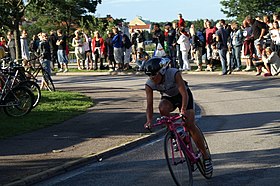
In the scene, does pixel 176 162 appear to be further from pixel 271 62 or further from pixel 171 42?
pixel 171 42

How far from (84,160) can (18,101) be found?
503 centimetres

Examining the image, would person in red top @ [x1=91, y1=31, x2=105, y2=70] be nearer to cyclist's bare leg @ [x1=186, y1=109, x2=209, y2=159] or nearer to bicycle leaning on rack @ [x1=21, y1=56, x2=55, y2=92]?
bicycle leaning on rack @ [x1=21, y1=56, x2=55, y2=92]

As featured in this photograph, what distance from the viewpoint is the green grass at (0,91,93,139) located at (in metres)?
11.9

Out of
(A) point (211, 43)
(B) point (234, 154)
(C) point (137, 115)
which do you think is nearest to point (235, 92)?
(C) point (137, 115)

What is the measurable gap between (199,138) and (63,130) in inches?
194

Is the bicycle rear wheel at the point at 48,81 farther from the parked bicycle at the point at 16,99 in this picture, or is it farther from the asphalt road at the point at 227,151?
the parked bicycle at the point at 16,99

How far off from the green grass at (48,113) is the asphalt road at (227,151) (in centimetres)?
145

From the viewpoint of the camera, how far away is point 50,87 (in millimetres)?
19266

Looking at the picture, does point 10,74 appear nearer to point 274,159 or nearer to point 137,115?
point 137,115

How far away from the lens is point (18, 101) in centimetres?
1360

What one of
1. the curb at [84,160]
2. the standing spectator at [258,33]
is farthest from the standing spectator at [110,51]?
the curb at [84,160]

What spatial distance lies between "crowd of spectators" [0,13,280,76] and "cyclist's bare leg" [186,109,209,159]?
475 inches

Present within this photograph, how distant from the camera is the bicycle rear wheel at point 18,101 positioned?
13.5 m

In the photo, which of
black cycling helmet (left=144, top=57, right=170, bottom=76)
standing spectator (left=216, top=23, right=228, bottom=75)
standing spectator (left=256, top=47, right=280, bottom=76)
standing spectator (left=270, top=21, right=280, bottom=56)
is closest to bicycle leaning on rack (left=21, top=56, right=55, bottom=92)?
standing spectator (left=216, top=23, right=228, bottom=75)
